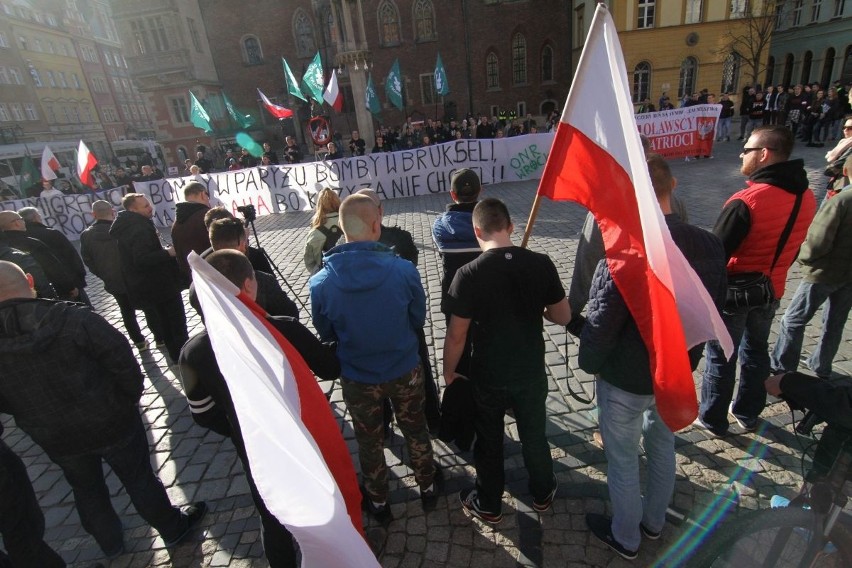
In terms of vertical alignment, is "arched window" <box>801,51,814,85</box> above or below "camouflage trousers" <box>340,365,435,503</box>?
above

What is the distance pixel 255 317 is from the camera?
173 cm

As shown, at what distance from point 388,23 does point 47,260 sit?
3343 centimetres

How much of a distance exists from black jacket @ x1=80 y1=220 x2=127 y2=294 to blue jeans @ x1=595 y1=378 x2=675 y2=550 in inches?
208

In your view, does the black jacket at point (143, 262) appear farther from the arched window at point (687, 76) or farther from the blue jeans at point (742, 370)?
the arched window at point (687, 76)

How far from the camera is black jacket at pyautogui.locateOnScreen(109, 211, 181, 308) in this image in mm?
4578

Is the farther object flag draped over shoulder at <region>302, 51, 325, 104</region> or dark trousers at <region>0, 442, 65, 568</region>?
flag draped over shoulder at <region>302, 51, 325, 104</region>

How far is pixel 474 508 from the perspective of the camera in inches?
113

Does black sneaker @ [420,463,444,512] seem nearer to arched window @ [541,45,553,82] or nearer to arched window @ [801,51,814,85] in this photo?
arched window @ [541,45,553,82]

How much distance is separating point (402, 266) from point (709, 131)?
570 inches

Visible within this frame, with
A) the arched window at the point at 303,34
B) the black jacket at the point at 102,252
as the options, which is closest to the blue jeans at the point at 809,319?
the black jacket at the point at 102,252

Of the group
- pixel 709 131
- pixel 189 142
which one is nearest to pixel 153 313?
pixel 709 131

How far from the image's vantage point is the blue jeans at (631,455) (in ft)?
7.63

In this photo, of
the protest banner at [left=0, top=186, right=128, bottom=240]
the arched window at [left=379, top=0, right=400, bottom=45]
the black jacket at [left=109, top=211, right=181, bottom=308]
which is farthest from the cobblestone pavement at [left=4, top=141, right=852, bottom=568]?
the arched window at [left=379, top=0, right=400, bottom=45]

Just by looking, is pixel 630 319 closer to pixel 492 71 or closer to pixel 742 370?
pixel 742 370
